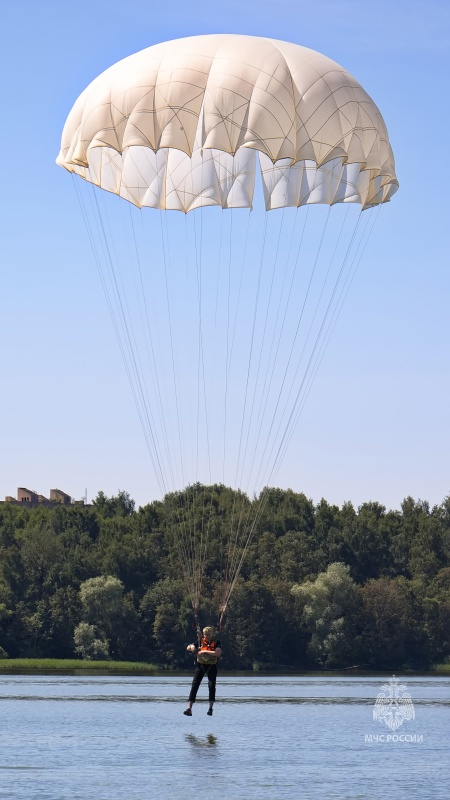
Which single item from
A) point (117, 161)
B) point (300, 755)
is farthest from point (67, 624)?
point (300, 755)

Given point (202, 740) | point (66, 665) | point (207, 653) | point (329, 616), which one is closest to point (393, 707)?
point (207, 653)

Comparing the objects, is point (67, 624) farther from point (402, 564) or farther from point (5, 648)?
point (402, 564)

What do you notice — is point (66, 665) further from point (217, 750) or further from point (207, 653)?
point (217, 750)

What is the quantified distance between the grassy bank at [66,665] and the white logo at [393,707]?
23.4m

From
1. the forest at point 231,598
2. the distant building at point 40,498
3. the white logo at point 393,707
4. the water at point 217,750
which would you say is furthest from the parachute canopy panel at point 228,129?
the distant building at point 40,498

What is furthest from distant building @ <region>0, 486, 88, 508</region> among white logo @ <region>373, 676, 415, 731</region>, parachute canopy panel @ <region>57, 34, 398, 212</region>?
parachute canopy panel @ <region>57, 34, 398, 212</region>

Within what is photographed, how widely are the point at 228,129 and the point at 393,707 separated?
22.5 meters

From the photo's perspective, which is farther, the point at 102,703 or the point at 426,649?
the point at 426,649

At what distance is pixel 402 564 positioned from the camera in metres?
107

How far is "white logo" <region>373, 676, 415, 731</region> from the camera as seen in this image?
1522 inches

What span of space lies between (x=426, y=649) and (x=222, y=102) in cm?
6623

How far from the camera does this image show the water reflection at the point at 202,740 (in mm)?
29191

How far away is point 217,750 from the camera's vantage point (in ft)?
92.4

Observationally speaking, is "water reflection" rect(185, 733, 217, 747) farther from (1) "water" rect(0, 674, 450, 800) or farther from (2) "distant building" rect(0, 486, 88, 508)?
(2) "distant building" rect(0, 486, 88, 508)
